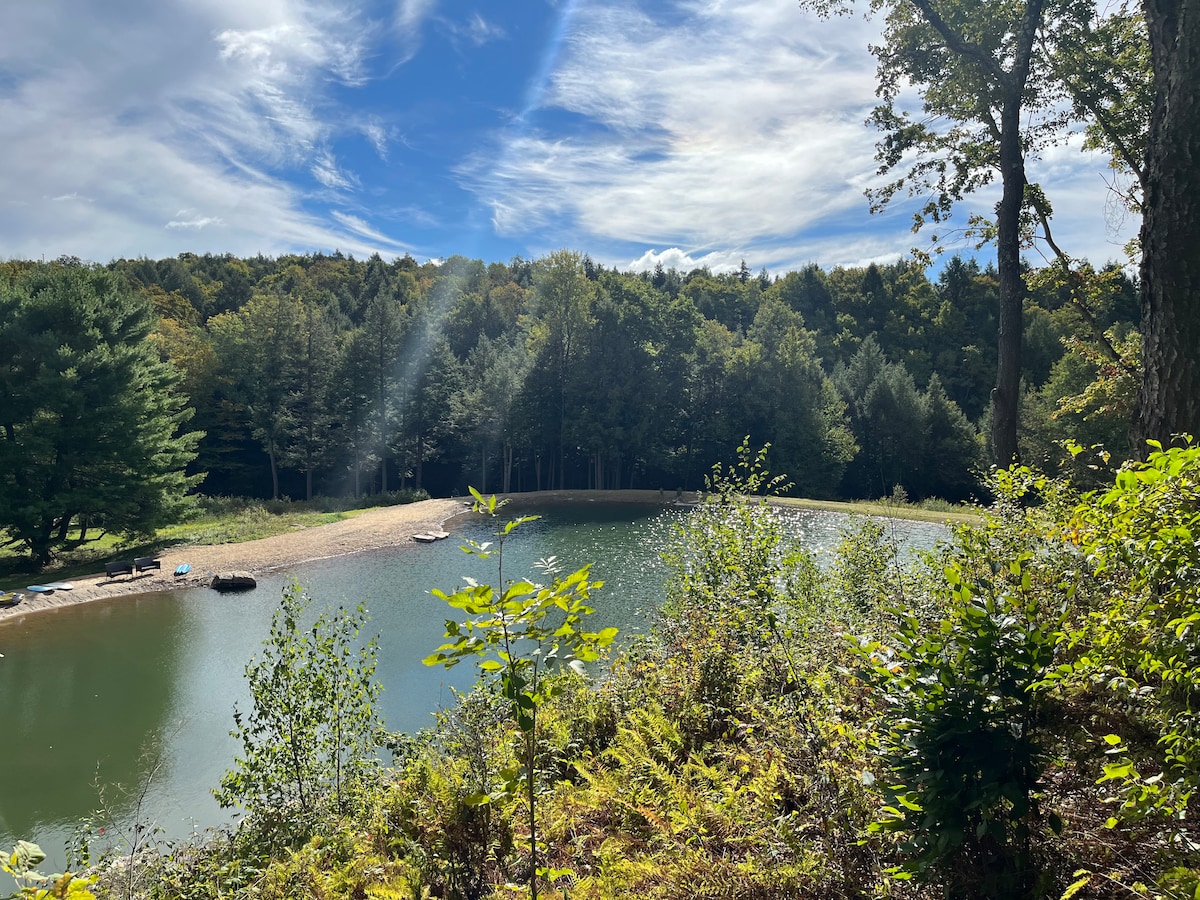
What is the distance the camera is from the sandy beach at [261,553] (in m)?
16.6

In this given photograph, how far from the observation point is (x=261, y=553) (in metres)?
20.9

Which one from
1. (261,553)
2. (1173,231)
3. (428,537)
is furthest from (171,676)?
(1173,231)

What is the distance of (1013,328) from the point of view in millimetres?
8453

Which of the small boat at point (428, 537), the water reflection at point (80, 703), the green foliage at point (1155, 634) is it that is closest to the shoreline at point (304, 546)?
the small boat at point (428, 537)

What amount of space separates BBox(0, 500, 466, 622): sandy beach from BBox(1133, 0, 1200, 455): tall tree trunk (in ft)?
67.2

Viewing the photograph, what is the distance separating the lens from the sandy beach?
16613 mm

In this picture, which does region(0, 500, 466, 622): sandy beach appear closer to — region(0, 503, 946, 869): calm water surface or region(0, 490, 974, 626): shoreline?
region(0, 490, 974, 626): shoreline

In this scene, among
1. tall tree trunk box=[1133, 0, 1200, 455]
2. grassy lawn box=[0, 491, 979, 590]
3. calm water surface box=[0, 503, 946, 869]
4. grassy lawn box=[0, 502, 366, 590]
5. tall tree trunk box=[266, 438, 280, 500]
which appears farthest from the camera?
tall tree trunk box=[266, 438, 280, 500]

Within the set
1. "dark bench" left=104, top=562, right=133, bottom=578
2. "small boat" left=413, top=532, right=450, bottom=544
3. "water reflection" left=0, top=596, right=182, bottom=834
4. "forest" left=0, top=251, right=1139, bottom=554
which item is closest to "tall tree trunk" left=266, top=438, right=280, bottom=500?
"forest" left=0, top=251, right=1139, bottom=554

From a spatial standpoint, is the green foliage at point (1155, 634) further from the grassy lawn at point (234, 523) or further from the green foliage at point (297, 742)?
the grassy lawn at point (234, 523)

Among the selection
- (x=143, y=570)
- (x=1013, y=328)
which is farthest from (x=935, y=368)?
(x=143, y=570)

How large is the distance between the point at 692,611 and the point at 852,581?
2.71m

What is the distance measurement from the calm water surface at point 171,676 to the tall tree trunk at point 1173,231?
16.7ft

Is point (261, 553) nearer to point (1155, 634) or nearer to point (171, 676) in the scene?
point (171, 676)
